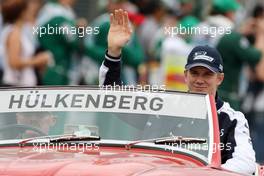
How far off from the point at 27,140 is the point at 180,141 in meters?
1.08

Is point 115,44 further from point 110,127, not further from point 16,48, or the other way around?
point 16,48

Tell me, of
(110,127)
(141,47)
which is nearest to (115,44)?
(110,127)

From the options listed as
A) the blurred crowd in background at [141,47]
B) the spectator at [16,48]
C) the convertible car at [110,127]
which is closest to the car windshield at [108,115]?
the convertible car at [110,127]

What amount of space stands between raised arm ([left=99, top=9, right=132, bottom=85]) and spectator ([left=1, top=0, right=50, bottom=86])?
6.64 meters

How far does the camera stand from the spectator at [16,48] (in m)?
18.4

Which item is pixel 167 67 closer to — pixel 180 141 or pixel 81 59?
pixel 81 59

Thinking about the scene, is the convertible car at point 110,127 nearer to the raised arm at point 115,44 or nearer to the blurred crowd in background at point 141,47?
the raised arm at point 115,44

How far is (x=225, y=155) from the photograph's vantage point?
10.8 m

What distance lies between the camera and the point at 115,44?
11656mm

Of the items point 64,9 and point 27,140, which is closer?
point 27,140

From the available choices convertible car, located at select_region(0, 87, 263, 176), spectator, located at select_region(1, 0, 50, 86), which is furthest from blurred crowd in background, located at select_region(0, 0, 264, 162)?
convertible car, located at select_region(0, 87, 263, 176)

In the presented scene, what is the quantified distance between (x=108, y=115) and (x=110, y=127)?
0.13 metres

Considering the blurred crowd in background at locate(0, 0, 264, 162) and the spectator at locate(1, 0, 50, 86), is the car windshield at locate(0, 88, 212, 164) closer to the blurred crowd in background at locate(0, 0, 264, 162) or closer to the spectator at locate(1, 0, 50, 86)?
the spectator at locate(1, 0, 50, 86)

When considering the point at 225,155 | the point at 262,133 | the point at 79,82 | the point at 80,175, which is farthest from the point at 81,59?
the point at 80,175
